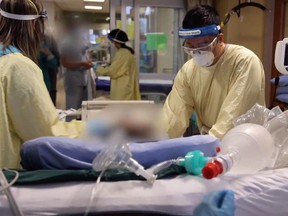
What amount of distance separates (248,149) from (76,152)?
50 centimetres

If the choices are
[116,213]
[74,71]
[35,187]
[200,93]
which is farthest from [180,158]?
[74,71]

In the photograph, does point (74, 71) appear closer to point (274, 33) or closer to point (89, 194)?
point (274, 33)

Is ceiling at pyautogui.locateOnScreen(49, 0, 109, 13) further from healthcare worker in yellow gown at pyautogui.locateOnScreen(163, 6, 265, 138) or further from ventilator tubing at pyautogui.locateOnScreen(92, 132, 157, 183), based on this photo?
ventilator tubing at pyautogui.locateOnScreen(92, 132, 157, 183)

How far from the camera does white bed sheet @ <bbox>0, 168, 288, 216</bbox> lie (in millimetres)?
772

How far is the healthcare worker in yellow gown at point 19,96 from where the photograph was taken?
3.60 feet

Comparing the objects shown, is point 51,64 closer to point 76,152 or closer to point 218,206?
point 76,152

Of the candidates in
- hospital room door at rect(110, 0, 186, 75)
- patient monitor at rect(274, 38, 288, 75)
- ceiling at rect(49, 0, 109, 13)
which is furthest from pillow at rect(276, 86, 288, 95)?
ceiling at rect(49, 0, 109, 13)

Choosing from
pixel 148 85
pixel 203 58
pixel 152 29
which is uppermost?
pixel 152 29

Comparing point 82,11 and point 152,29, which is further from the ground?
point 82,11

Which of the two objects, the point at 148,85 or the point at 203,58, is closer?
the point at 203,58

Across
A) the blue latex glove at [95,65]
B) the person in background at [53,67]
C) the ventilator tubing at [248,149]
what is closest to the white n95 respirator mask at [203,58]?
the ventilator tubing at [248,149]

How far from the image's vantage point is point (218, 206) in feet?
2.29

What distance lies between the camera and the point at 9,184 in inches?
29.4

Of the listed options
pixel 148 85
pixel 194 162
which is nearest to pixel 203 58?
pixel 194 162
